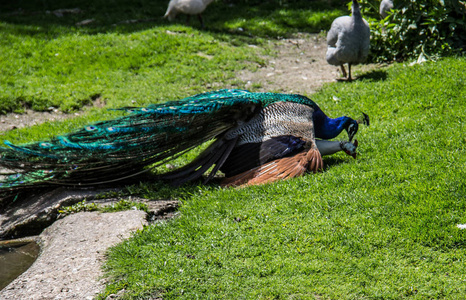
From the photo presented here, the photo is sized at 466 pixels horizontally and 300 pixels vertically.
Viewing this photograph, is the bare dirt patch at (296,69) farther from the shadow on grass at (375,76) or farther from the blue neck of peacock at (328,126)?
the blue neck of peacock at (328,126)

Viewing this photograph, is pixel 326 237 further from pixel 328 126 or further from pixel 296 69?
pixel 296 69

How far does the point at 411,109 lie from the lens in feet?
20.9

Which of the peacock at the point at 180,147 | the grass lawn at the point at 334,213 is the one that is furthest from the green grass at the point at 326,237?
the peacock at the point at 180,147

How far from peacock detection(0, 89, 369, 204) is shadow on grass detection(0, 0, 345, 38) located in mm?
6454

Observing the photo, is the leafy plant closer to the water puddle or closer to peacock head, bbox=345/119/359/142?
peacock head, bbox=345/119/359/142

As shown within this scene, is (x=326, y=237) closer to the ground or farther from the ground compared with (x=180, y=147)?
closer to the ground

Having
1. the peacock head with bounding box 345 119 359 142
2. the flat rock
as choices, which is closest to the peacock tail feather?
the flat rock

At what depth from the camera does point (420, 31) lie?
8.36 m

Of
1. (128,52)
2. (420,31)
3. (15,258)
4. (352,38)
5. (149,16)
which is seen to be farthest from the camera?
(149,16)

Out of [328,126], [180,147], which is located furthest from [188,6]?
[180,147]

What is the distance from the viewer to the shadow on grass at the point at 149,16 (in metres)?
11.2

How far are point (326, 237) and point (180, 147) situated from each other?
1819 mm

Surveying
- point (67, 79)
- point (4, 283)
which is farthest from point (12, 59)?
point (4, 283)

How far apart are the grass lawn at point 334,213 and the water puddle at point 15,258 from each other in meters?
0.88
